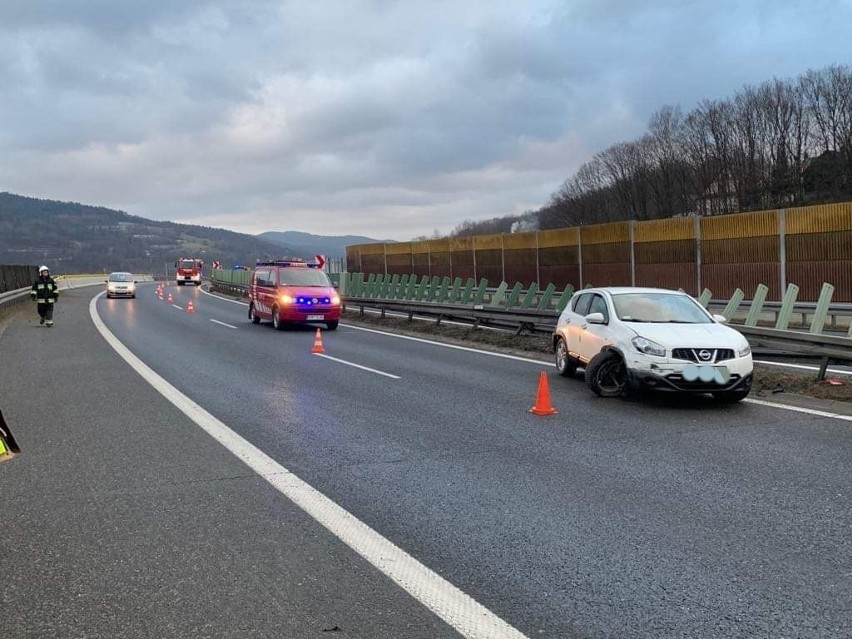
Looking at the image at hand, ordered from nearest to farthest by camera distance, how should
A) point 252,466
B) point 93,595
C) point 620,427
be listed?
1. point 93,595
2. point 252,466
3. point 620,427

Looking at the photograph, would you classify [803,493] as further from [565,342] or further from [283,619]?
[565,342]

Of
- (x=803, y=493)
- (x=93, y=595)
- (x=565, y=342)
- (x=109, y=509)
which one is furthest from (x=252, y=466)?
(x=565, y=342)

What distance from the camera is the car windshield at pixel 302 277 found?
2230cm

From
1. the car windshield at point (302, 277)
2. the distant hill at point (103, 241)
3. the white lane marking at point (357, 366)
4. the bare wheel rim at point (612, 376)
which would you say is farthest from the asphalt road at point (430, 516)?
the distant hill at point (103, 241)

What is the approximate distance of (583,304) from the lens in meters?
11.9

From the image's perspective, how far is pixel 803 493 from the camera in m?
5.57

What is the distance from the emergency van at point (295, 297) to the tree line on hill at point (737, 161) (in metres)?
50.3

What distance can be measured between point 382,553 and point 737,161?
78.2 meters

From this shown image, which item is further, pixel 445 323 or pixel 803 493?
pixel 445 323

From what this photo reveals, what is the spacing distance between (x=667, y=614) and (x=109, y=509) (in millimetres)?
3801

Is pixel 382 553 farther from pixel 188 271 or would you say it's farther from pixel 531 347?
pixel 188 271

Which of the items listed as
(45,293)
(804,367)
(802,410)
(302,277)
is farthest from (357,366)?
(45,293)

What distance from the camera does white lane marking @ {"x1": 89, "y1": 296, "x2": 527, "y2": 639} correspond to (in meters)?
3.54

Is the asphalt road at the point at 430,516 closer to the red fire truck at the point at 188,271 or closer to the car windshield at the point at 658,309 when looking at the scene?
the car windshield at the point at 658,309
